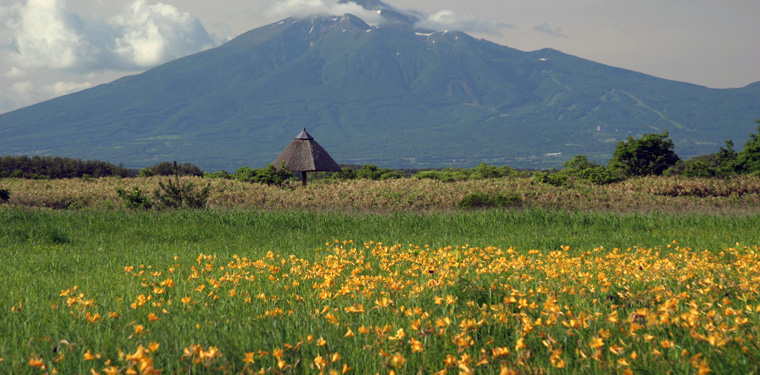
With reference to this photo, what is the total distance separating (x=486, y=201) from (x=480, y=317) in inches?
543

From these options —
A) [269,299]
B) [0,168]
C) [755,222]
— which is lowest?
[755,222]

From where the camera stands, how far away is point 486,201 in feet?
58.2

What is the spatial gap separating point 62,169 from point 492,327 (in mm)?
28321

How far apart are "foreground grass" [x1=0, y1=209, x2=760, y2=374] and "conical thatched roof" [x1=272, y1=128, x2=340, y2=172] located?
14.6 m

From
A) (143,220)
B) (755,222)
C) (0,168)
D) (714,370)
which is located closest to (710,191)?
(755,222)

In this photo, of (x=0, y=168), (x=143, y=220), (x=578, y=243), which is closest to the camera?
(x=578, y=243)

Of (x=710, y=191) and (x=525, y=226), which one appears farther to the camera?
(x=710, y=191)

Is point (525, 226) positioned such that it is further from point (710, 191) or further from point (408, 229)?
point (710, 191)

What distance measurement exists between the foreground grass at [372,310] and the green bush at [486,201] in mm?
6350

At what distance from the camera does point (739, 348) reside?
330 cm

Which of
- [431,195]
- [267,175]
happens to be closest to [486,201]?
[431,195]

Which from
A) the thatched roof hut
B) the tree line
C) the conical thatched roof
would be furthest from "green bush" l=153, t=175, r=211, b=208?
the conical thatched roof

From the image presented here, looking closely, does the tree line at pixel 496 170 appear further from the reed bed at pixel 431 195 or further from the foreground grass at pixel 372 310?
the foreground grass at pixel 372 310

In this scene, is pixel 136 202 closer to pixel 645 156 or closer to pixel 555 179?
pixel 555 179
